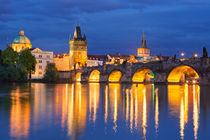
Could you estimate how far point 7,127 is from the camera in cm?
1293

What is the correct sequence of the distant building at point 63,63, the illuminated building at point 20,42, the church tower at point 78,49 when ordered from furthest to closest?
the distant building at point 63,63 < the church tower at point 78,49 < the illuminated building at point 20,42

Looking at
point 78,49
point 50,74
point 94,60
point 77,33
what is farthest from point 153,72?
point 94,60

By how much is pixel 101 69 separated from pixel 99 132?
80022mm

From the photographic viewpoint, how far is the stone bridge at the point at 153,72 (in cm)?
5403

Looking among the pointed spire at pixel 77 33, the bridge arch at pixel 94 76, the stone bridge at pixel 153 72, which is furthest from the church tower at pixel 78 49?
the bridge arch at pixel 94 76

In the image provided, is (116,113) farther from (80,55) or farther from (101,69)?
(80,55)

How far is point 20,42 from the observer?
126375 mm

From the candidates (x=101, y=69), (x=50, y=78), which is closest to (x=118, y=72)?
(x=101, y=69)

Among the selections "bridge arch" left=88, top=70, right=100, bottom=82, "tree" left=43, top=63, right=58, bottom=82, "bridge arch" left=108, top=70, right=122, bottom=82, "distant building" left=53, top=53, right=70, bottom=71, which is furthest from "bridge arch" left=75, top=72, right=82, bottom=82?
"tree" left=43, top=63, right=58, bottom=82

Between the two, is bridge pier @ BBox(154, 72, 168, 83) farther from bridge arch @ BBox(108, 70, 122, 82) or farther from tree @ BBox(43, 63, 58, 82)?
tree @ BBox(43, 63, 58, 82)

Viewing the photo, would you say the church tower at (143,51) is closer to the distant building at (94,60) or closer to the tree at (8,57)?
the distant building at (94,60)

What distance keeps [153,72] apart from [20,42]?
74348mm

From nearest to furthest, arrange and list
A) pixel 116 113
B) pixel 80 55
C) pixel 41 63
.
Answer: pixel 116 113 → pixel 41 63 → pixel 80 55

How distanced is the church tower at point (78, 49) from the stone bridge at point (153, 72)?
987 inches
